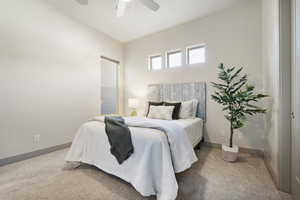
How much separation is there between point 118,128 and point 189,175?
119 centimetres

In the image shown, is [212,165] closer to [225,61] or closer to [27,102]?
[225,61]

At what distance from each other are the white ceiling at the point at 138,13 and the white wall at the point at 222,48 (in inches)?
8.6

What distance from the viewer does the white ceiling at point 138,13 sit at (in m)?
2.57

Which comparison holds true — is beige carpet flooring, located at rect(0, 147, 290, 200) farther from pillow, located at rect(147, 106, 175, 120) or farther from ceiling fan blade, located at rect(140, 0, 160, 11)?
ceiling fan blade, located at rect(140, 0, 160, 11)

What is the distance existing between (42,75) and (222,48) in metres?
3.76

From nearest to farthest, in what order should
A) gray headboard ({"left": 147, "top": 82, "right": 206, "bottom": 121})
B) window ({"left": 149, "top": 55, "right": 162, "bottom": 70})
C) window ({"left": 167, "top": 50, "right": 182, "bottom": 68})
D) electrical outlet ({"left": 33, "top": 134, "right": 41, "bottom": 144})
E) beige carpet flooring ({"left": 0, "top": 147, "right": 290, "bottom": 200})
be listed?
1. beige carpet flooring ({"left": 0, "top": 147, "right": 290, "bottom": 200})
2. electrical outlet ({"left": 33, "top": 134, "right": 41, "bottom": 144})
3. gray headboard ({"left": 147, "top": 82, "right": 206, "bottom": 121})
4. window ({"left": 167, "top": 50, "right": 182, "bottom": 68})
5. window ({"left": 149, "top": 55, "right": 162, "bottom": 70})

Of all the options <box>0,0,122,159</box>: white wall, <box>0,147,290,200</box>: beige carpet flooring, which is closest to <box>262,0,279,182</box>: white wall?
<box>0,147,290,200</box>: beige carpet flooring

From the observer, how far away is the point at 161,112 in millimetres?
2836

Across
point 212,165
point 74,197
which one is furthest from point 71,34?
point 212,165

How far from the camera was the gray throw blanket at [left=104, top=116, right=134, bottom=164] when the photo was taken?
1477mm

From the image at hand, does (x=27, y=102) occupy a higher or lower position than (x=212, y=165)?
higher

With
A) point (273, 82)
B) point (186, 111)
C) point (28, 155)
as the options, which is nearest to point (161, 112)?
point (186, 111)

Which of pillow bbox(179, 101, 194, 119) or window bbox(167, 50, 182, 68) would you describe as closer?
pillow bbox(179, 101, 194, 119)

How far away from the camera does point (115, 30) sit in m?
3.58
